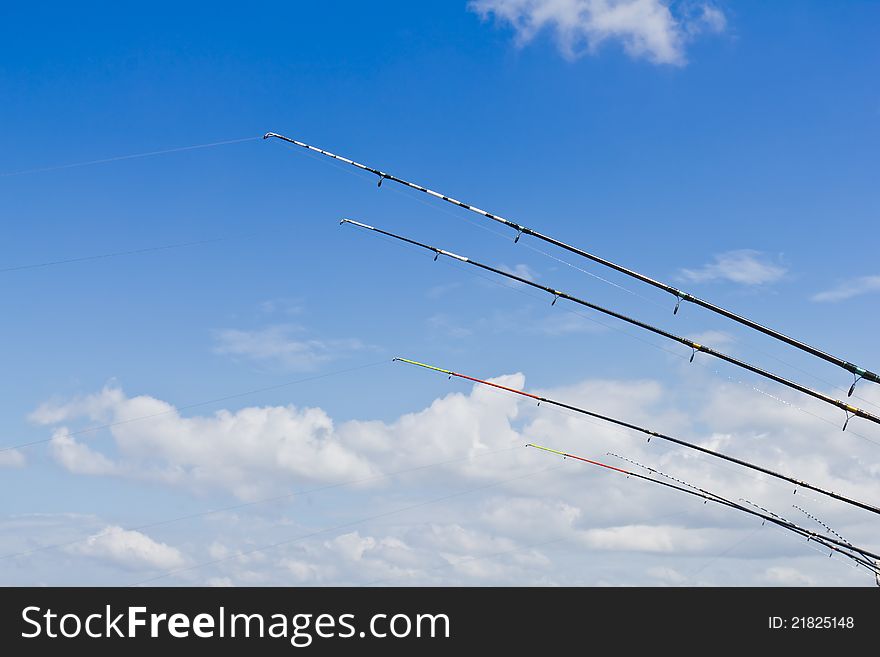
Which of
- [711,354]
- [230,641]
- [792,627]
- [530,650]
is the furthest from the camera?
[792,627]

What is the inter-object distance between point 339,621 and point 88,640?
7.29 meters

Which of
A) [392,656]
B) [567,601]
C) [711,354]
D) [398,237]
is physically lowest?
[392,656]

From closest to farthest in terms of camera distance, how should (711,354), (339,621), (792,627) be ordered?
(711,354) < (339,621) < (792,627)

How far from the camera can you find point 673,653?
96.9 feet

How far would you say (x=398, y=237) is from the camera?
2912 centimetres

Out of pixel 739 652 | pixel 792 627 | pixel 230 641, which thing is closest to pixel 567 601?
pixel 739 652

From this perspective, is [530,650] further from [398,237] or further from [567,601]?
[398,237]

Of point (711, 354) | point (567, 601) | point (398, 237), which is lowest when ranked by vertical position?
point (567, 601)

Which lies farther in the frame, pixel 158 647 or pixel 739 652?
pixel 739 652

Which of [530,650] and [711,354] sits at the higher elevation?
[711,354]

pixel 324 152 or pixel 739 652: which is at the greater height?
pixel 324 152

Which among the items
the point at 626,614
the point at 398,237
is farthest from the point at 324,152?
the point at 626,614

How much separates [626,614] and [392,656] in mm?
10097

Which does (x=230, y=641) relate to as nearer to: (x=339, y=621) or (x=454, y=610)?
(x=339, y=621)
